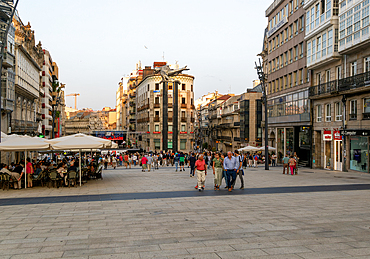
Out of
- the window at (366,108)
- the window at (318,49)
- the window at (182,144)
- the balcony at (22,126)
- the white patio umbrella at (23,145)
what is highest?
the window at (318,49)

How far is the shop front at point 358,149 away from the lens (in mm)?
27562

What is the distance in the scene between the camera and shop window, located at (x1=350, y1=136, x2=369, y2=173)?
27.8 m

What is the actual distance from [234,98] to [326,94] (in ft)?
190

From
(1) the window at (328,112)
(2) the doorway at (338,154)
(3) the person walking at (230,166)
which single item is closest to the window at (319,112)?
(1) the window at (328,112)

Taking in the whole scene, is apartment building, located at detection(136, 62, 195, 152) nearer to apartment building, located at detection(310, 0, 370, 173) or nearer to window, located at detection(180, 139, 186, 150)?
window, located at detection(180, 139, 186, 150)

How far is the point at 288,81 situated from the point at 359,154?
1582cm

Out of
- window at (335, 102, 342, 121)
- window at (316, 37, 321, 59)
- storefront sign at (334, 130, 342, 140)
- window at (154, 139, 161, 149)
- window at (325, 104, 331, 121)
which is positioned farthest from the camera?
window at (154, 139, 161, 149)

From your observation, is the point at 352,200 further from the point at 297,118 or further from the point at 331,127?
the point at 297,118

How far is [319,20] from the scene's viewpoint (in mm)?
34250

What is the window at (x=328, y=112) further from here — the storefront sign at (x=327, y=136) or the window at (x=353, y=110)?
the window at (x=353, y=110)

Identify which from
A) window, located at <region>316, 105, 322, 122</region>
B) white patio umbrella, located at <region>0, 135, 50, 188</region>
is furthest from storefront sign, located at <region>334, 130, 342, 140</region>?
white patio umbrella, located at <region>0, 135, 50, 188</region>

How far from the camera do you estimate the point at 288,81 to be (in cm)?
4250

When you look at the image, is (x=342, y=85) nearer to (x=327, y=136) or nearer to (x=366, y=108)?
(x=366, y=108)

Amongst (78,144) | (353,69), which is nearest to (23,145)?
(78,144)
